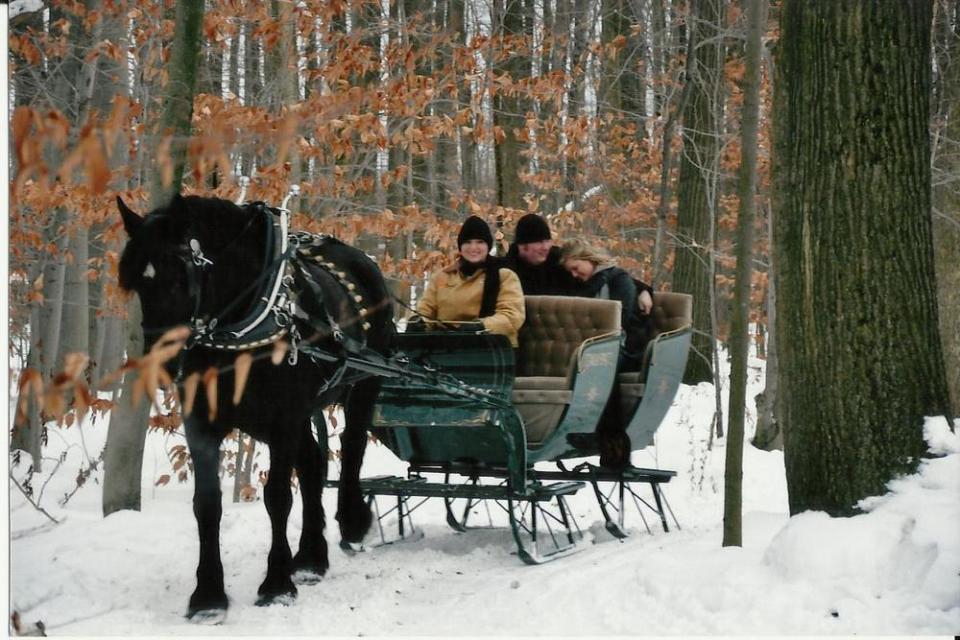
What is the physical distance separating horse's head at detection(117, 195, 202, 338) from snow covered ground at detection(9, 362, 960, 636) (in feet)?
4.01

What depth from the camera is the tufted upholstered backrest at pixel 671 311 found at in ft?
23.2

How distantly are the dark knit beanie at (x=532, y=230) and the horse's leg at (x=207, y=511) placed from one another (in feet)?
9.30

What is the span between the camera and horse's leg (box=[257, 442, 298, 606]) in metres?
5.06

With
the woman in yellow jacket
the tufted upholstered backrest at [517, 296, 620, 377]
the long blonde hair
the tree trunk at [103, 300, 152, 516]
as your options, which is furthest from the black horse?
the long blonde hair

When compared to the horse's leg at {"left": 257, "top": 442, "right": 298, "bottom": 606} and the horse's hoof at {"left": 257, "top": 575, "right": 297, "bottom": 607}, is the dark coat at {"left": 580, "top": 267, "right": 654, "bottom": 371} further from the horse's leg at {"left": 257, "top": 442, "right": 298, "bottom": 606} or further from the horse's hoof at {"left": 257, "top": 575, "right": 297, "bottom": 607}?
the horse's hoof at {"left": 257, "top": 575, "right": 297, "bottom": 607}

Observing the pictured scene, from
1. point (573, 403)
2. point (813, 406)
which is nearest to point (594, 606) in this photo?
point (813, 406)

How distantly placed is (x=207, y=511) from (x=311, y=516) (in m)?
1.00

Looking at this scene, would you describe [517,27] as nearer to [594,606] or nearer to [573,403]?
[573,403]

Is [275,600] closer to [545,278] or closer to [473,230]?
[473,230]

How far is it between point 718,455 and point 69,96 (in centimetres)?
665

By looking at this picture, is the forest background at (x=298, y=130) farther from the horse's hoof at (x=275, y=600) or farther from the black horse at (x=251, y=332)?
the horse's hoof at (x=275, y=600)

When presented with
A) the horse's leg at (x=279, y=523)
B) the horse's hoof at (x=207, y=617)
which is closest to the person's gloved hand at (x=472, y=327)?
the horse's leg at (x=279, y=523)

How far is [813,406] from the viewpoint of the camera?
4504mm

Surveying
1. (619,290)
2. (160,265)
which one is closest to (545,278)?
(619,290)
